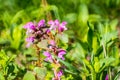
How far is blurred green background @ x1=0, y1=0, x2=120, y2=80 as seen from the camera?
9.09 feet

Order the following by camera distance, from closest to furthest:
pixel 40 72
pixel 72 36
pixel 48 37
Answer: pixel 40 72
pixel 48 37
pixel 72 36

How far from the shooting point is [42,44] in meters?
2.69

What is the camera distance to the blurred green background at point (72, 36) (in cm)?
277

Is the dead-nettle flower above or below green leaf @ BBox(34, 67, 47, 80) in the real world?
above

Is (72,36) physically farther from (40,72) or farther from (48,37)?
(40,72)

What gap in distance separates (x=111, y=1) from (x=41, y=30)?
1943mm

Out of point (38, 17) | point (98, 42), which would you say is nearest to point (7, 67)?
point (98, 42)

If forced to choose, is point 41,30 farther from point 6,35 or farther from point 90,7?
point 90,7

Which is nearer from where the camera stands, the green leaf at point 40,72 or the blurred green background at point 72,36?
the green leaf at point 40,72

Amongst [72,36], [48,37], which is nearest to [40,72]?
[48,37]

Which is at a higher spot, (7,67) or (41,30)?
(41,30)

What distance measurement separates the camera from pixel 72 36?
13.0 feet

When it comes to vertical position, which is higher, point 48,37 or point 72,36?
point 48,37

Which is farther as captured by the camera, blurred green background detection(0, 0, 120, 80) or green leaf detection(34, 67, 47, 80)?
blurred green background detection(0, 0, 120, 80)
